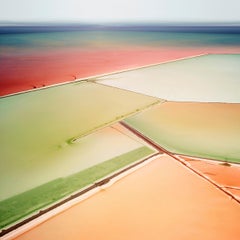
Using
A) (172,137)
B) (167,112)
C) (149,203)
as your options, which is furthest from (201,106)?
(149,203)

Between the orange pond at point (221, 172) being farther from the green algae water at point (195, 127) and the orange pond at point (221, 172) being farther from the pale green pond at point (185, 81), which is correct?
the pale green pond at point (185, 81)

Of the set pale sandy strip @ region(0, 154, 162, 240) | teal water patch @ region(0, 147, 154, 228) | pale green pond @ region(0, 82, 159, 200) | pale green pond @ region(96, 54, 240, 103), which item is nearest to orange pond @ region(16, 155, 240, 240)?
pale sandy strip @ region(0, 154, 162, 240)

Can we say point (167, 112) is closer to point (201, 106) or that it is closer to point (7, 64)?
point (201, 106)

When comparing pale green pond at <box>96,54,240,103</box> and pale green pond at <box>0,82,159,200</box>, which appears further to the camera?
pale green pond at <box>96,54,240,103</box>

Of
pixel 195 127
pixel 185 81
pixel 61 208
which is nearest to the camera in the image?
pixel 61 208

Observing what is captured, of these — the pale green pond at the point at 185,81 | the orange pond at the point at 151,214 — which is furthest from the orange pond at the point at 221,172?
the pale green pond at the point at 185,81

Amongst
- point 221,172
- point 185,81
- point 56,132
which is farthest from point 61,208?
point 185,81

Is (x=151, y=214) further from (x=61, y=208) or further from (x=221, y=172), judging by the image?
(x=221, y=172)

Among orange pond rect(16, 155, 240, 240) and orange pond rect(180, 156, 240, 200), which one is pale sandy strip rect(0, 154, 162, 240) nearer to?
orange pond rect(16, 155, 240, 240)
